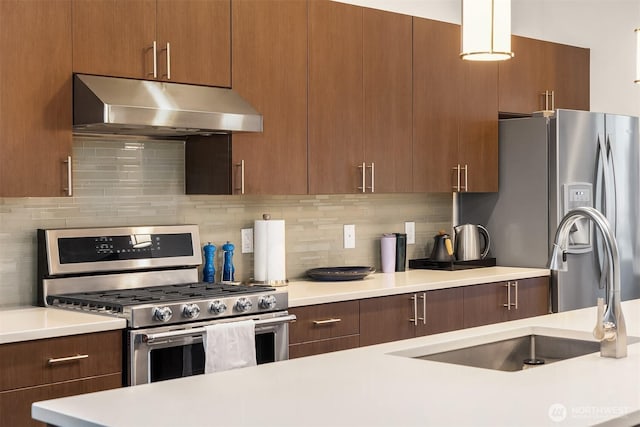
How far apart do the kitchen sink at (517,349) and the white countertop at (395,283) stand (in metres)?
1.22

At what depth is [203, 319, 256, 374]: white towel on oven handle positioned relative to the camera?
3551 millimetres

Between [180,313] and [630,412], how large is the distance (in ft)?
6.41

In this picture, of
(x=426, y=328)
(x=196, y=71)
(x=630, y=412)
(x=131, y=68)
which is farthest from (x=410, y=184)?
(x=630, y=412)

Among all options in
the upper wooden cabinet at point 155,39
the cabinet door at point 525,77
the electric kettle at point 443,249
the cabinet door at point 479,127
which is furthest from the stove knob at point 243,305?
the cabinet door at point 525,77

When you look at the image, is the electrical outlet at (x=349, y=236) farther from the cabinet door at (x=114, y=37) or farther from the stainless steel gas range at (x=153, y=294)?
the cabinet door at (x=114, y=37)

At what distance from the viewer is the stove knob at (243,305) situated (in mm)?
3705

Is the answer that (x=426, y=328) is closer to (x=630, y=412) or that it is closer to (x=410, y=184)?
(x=410, y=184)

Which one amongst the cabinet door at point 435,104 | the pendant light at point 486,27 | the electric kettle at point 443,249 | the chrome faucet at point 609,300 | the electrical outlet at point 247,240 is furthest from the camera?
the electric kettle at point 443,249

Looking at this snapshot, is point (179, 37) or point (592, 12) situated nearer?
point (179, 37)

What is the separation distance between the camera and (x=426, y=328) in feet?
15.0

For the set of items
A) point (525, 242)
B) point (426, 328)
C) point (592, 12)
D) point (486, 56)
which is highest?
point (592, 12)

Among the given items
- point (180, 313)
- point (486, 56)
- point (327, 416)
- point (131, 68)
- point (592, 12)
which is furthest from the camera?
point (592, 12)

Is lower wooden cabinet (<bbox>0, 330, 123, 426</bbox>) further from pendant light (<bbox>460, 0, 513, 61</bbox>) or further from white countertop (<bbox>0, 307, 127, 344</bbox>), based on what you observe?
pendant light (<bbox>460, 0, 513, 61</bbox>)

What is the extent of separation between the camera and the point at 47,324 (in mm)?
3195
